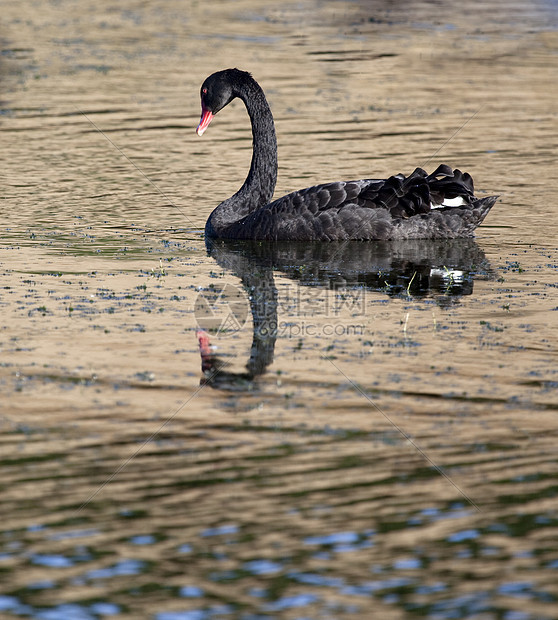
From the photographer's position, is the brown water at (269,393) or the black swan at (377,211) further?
the black swan at (377,211)

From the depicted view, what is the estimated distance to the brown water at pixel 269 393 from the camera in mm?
4371

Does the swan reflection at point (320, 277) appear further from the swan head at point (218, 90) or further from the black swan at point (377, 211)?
the swan head at point (218, 90)

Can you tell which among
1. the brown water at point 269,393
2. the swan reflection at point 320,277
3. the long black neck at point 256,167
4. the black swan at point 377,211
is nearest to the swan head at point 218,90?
the long black neck at point 256,167

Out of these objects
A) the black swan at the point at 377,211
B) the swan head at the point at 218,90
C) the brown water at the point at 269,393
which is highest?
the swan head at the point at 218,90

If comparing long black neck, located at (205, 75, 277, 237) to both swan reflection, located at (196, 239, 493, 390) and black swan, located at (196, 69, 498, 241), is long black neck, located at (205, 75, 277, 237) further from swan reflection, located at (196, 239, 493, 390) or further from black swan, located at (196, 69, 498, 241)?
swan reflection, located at (196, 239, 493, 390)

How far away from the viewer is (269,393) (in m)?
6.36

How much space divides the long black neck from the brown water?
0.45 meters

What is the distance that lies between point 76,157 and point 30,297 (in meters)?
6.36

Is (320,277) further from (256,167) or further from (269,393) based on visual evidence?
(269,393)

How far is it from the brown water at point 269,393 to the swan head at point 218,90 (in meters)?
1.13

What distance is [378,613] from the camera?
4.05 meters

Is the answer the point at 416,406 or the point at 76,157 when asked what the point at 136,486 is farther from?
the point at 76,157

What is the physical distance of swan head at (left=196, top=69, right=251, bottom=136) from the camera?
36.9ft

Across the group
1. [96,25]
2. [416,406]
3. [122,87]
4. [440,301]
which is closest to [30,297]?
[440,301]
